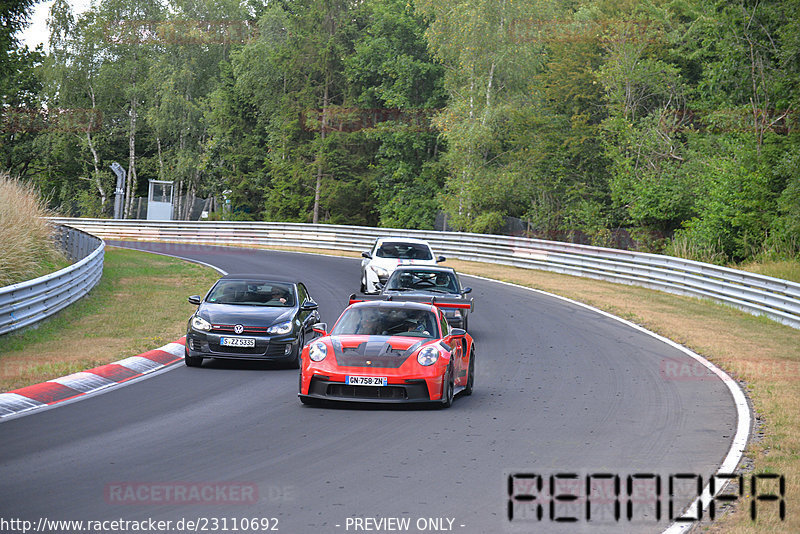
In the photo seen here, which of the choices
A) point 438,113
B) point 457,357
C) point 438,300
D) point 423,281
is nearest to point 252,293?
point 438,300

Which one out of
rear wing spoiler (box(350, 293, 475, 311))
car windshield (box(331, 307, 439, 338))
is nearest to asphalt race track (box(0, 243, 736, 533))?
car windshield (box(331, 307, 439, 338))

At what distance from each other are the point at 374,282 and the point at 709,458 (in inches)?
612

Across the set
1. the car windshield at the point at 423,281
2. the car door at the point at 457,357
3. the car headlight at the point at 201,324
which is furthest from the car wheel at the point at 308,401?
the car windshield at the point at 423,281

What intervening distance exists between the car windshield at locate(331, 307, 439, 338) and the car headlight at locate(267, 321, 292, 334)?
7.20 feet

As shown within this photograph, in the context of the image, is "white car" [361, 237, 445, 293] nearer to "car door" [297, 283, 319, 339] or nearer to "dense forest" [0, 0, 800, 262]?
"car door" [297, 283, 319, 339]

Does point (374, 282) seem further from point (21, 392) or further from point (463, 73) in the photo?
point (463, 73)

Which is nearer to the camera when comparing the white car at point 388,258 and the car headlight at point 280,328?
the car headlight at point 280,328

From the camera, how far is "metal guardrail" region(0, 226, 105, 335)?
15.9 meters

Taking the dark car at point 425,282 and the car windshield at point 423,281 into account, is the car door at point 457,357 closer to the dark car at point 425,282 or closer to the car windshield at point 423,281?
the dark car at point 425,282

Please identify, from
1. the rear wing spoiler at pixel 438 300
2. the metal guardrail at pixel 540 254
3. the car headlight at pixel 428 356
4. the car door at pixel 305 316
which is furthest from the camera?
the metal guardrail at pixel 540 254

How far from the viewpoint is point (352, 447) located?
909 cm

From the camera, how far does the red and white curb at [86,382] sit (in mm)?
10934

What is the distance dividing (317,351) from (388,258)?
45.2ft

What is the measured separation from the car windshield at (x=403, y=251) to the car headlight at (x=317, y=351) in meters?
13.9
